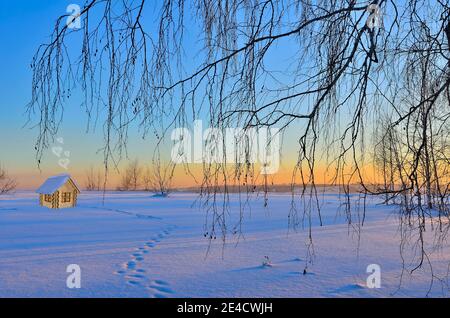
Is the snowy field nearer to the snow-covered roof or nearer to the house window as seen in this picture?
the snow-covered roof

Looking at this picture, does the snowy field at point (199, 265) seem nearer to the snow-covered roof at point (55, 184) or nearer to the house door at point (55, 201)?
the snow-covered roof at point (55, 184)

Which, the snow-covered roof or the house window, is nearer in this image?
the snow-covered roof

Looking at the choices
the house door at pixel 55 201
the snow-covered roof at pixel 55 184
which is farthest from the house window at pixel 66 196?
the snow-covered roof at pixel 55 184

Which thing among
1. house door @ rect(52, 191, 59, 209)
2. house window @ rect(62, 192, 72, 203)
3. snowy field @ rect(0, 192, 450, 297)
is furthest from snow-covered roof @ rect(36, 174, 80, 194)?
snowy field @ rect(0, 192, 450, 297)

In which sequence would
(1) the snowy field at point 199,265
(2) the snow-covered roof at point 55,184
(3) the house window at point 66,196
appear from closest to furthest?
(1) the snowy field at point 199,265
(2) the snow-covered roof at point 55,184
(3) the house window at point 66,196

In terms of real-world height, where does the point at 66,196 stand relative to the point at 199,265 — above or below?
above

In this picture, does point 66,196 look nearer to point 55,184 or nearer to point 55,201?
point 55,201

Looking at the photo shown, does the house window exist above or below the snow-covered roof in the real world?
below

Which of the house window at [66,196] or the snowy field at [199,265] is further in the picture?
the house window at [66,196]

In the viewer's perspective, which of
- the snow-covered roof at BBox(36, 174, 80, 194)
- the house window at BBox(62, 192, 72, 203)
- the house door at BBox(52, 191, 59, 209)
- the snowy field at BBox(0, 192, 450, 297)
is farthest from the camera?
the house window at BBox(62, 192, 72, 203)

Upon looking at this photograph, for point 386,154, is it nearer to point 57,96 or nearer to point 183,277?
point 57,96

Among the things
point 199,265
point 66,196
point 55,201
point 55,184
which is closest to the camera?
point 199,265

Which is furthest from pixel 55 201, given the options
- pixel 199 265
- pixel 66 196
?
pixel 199 265

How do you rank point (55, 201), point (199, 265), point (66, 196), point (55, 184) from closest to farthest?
point (199, 265), point (55, 201), point (55, 184), point (66, 196)
